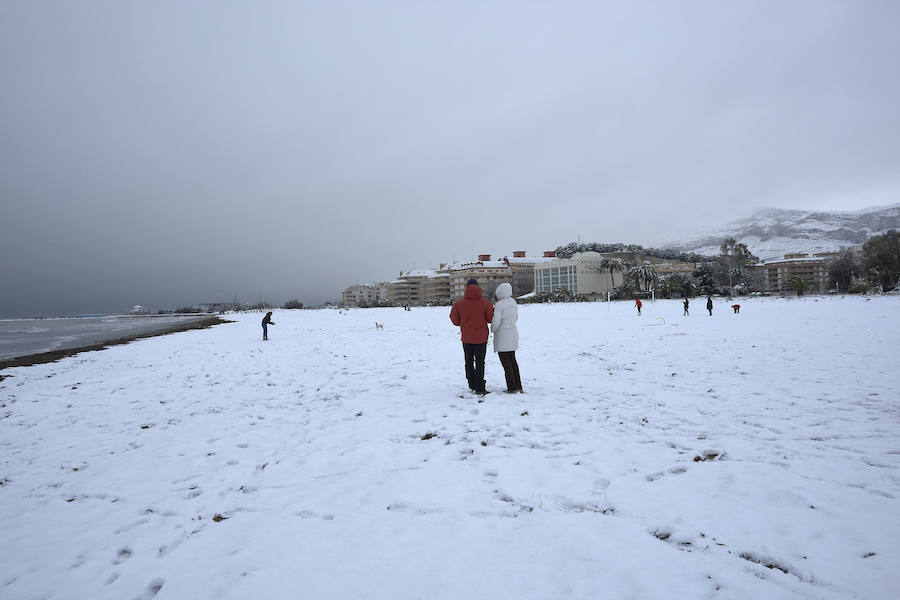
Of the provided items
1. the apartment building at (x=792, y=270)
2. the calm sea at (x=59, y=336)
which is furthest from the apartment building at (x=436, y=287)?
the apartment building at (x=792, y=270)

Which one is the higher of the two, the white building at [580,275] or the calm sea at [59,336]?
the white building at [580,275]

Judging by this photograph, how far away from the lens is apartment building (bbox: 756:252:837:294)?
427 feet

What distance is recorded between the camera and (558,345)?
14812mm

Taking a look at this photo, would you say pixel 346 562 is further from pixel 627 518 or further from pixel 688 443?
pixel 688 443

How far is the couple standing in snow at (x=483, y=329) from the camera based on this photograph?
24.3 feet

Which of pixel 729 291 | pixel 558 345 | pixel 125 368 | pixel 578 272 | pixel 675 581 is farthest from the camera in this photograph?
pixel 578 272

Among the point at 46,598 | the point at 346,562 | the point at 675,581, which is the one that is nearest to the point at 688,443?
the point at 675,581

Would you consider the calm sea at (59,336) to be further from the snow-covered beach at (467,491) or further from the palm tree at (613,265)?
the palm tree at (613,265)

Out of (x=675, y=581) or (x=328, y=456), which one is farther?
(x=328, y=456)

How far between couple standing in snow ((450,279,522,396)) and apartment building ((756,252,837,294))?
156 metres

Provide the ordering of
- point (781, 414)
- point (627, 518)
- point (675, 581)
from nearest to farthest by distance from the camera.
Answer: point (675, 581)
point (627, 518)
point (781, 414)

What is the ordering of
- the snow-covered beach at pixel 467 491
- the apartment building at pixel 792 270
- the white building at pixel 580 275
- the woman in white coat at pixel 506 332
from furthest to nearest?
the apartment building at pixel 792 270, the white building at pixel 580 275, the woman in white coat at pixel 506 332, the snow-covered beach at pixel 467 491

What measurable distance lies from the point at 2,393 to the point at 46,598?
38.1 feet

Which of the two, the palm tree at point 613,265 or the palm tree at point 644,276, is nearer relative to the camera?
the palm tree at point 644,276
